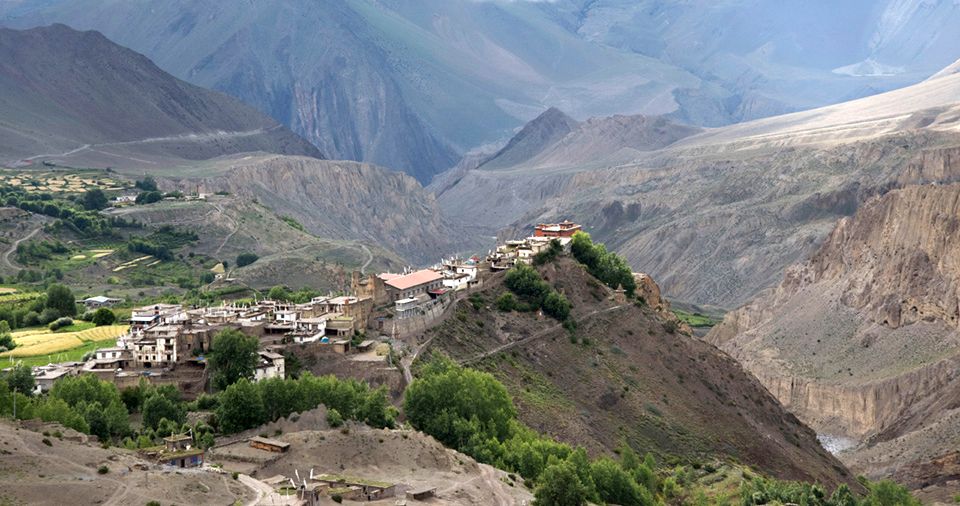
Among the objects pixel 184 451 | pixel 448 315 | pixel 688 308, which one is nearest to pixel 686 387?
pixel 448 315

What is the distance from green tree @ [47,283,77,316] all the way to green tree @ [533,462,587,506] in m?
39.9

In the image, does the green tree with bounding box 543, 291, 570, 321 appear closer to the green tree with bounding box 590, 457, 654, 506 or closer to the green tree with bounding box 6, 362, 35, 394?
the green tree with bounding box 590, 457, 654, 506

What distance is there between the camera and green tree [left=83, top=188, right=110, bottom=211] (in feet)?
471

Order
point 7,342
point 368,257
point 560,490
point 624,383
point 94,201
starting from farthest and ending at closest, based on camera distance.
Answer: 1. point 368,257
2. point 94,201
3. point 624,383
4. point 7,342
5. point 560,490

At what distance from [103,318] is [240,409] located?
27641mm

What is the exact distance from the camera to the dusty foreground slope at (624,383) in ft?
266

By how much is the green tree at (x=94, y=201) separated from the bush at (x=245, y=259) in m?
17.4

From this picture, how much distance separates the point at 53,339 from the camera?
80.6 metres

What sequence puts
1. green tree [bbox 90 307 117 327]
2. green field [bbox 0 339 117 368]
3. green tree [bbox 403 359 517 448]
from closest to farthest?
1. green tree [bbox 403 359 517 448]
2. green field [bbox 0 339 117 368]
3. green tree [bbox 90 307 117 327]

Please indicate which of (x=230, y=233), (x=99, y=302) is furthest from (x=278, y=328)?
(x=230, y=233)

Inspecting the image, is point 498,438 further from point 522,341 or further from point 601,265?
point 601,265

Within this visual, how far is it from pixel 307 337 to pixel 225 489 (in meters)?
26.3

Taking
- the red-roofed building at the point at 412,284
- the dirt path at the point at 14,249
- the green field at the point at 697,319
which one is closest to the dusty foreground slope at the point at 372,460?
the red-roofed building at the point at 412,284

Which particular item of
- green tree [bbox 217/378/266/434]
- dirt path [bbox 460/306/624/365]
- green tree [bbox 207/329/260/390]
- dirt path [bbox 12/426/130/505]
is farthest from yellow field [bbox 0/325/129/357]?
dirt path [bbox 12/426/130/505]
